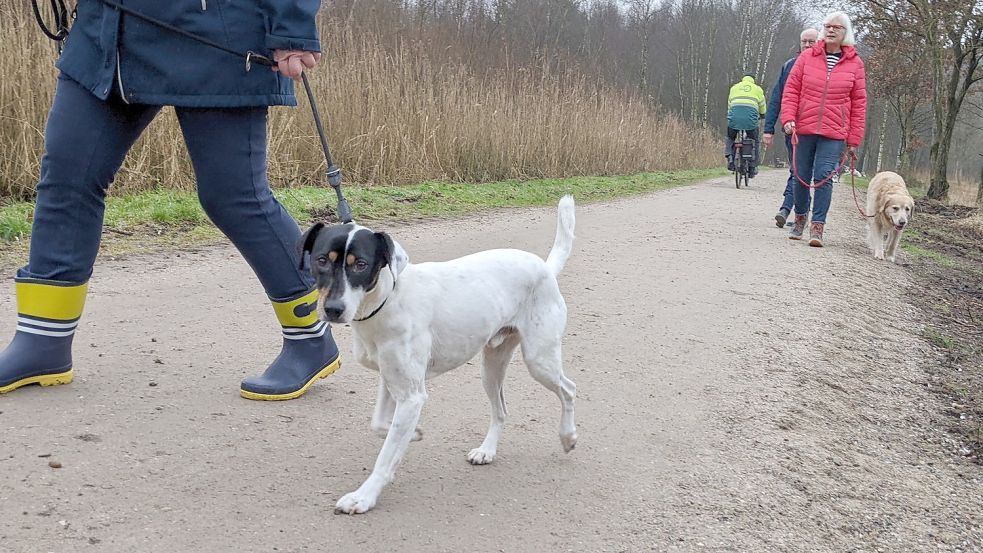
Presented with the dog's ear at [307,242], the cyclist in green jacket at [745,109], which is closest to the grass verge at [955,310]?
the dog's ear at [307,242]

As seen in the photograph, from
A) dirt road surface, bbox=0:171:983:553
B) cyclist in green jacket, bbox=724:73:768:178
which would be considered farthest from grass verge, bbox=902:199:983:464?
cyclist in green jacket, bbox=724:73:768:178

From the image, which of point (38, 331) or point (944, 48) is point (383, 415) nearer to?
point (38, 331)

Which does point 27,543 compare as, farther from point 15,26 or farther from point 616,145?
point 616,145

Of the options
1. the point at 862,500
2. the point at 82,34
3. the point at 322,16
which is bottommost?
the point at 862,500

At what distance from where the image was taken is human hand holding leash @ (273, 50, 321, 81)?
3320 mm

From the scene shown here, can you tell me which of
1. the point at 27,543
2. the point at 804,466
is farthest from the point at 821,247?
the point at 27,543

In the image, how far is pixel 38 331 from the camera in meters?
3.51

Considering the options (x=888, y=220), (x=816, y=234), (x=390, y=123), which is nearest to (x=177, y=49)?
(x=816, y=234)

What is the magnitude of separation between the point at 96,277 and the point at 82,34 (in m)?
2.87

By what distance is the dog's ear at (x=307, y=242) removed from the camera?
2.94 metres

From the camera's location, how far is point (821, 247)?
10.1 m

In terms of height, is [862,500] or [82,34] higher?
[82,34]

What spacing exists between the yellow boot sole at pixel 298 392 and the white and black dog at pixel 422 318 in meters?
0.65

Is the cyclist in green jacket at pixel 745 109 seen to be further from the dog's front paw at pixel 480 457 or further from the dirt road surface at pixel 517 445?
the dog's front paw at pixel 480 457
